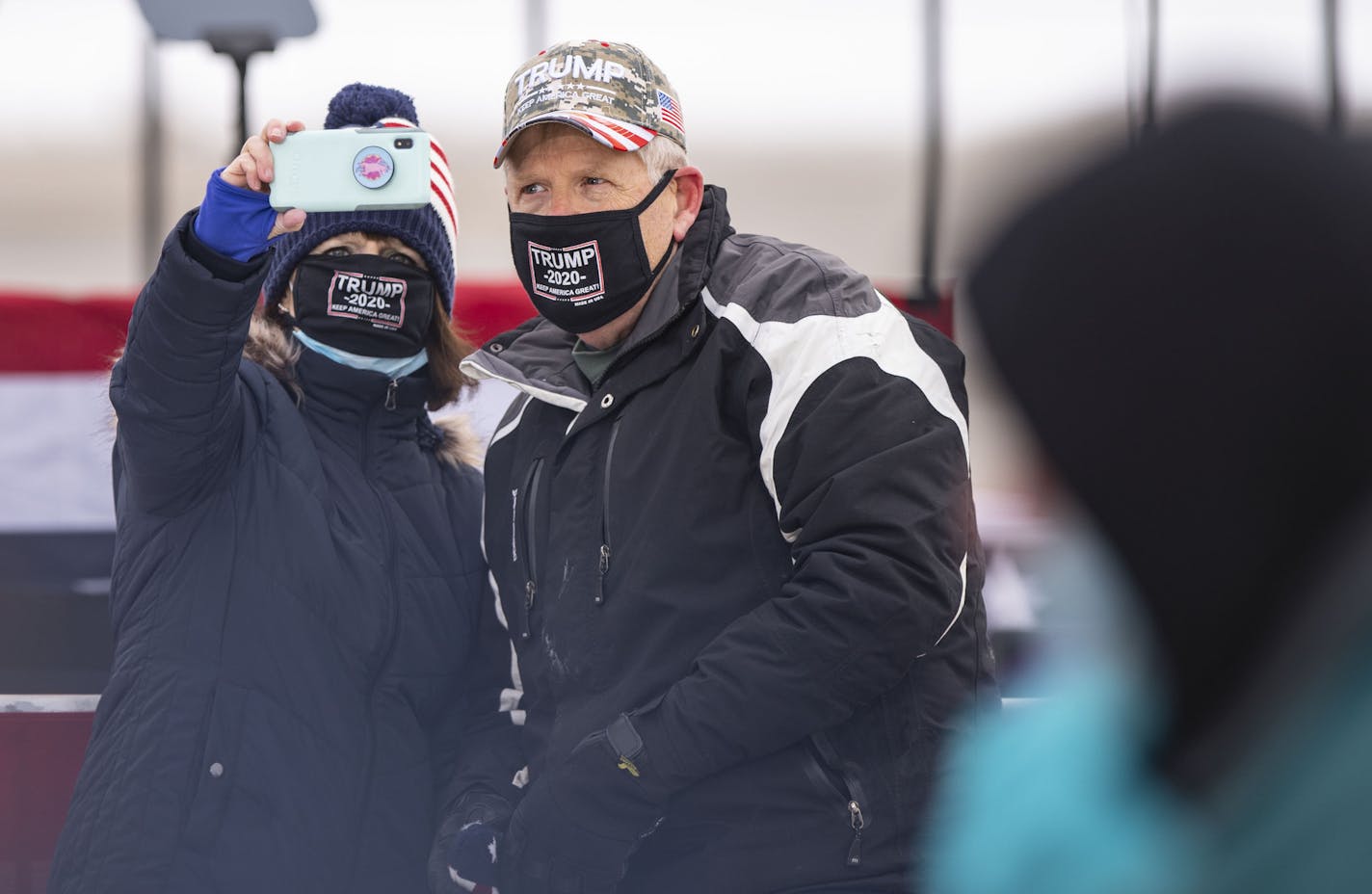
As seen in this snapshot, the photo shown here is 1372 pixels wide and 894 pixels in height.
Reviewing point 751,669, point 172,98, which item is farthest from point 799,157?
point 751,669

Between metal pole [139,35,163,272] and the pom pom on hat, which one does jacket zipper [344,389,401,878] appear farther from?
metal pole [139,35,163,272]

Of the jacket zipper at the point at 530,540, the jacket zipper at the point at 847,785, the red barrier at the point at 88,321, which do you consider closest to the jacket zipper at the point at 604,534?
the jacket zipper at the point at 530,540

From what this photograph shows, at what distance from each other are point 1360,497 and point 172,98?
4.60m

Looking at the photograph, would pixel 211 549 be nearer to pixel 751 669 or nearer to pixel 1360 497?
pixel 751 669

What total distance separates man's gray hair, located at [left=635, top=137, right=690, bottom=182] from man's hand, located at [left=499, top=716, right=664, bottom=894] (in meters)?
0.87

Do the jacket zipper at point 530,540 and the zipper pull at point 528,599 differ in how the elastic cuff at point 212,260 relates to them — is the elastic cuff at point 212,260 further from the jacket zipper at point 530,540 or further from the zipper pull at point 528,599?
the zipper pull at point 528,599

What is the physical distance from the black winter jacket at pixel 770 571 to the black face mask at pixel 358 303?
54 cm

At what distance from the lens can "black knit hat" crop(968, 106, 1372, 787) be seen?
0.69 metres

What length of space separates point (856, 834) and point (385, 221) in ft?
4.61

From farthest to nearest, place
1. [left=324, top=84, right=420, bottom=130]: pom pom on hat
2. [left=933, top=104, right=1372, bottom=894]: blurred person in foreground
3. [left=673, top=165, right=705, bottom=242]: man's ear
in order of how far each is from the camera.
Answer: [left=324, top=84, right=420, bottom=130]: pom pom on hat, [left=673, top=165, right=705, bottom=242]: man's ear, [left=933, top=104, right=1372, bottom=894]: blurred person in foreground

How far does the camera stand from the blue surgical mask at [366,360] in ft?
8.09

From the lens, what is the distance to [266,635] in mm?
2252

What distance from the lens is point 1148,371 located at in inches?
28.9

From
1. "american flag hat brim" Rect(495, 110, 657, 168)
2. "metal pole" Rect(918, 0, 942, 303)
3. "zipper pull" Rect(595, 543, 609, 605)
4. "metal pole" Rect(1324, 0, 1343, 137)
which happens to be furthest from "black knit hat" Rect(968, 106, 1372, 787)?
"metal pole" Rect(918, 0, 942, 303)
